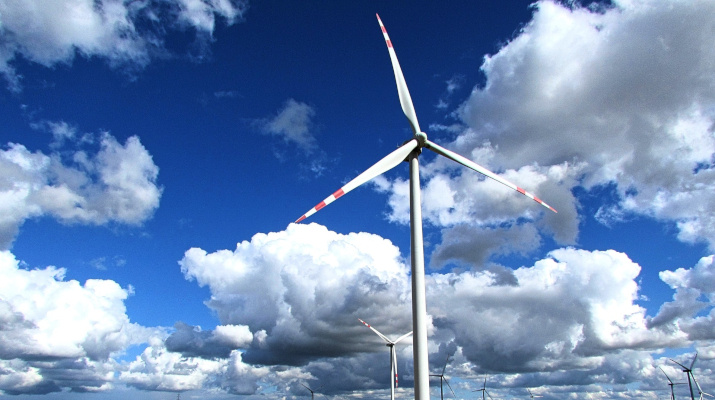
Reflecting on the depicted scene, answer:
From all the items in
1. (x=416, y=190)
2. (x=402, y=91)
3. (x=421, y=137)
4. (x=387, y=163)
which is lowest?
(x=416, y=190)

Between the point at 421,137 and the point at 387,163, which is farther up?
the point at 421,137

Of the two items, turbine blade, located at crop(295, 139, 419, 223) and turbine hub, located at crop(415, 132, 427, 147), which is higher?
turbine hub, located at crop(415, 132, 427, 147)

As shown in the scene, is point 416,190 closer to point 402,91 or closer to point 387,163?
point 387,163

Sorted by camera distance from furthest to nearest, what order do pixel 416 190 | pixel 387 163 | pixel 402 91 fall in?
pixel 402 91 → pixel 387 163 → pixel 416 190

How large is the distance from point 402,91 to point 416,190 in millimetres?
16612

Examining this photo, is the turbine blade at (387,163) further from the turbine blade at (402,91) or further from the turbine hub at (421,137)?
the turbine blade at (402,91)

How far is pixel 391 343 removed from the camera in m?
153

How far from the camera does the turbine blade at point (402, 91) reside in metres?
56.2

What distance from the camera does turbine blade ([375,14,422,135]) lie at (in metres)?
56.2

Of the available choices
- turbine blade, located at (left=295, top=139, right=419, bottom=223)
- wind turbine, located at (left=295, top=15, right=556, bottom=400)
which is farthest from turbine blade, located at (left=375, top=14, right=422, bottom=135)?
turbine blade, located at (left=295, top=139, right=419, bottom=223)

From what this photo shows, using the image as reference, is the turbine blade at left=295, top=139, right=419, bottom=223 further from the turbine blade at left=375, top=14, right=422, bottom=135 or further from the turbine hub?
the turbine blade at left=375, top=14, right=422, bottom=135

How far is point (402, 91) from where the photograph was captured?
5878cm

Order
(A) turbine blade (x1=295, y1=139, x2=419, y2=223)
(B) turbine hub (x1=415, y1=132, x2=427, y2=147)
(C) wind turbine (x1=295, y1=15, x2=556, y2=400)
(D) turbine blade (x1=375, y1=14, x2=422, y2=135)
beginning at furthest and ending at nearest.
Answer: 1. (D) turbine blade (x1=375, y1=14, x2=422, y2=135)
2. (B) turbine hub (x1=415, y1=132, x2=427, y2=147)
3. (A) turbine blade (x1=295, y1=139, x2=419, y2=223)
4. (C) wind turbine (x1=295, y1=15, x2=556, y2=400)

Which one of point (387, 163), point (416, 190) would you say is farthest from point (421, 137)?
point (416, 190)
